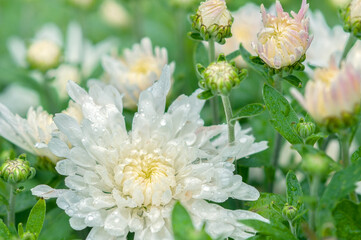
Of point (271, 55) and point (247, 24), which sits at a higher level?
point (271, 55)

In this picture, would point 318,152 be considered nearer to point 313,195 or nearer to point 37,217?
point 313,195

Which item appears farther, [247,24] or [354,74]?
[247,24]

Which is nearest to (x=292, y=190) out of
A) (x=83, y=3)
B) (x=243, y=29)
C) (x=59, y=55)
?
(x=243, y=29)

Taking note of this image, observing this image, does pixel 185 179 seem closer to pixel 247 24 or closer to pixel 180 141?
pixel 180 141

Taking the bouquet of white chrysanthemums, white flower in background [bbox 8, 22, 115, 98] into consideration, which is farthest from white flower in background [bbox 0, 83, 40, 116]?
the bouquet of white chrysanthemums

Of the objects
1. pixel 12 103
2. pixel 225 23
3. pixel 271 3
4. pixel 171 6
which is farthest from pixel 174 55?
pixel 225 23

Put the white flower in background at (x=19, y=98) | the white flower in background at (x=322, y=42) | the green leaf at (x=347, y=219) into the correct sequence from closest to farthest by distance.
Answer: the green leaf at (x=347, y=219) < the white flower in background at (x=322, y=42) < the white flower in background at (x=19, y=98)

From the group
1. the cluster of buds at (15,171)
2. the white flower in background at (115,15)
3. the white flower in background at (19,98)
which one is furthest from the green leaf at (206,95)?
the white flower in background at (115,15)

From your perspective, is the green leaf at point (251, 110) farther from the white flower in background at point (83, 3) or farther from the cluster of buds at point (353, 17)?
the white flower in background at point (83, 3)
